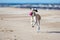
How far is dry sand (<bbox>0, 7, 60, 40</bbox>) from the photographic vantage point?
1.10 m

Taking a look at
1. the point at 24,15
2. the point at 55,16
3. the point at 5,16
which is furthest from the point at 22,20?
the point at 55,16

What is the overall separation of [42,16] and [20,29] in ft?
0.73

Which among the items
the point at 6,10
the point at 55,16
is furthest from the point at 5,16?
the point at 55,16

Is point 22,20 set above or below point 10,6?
below

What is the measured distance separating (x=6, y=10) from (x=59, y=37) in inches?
20.3

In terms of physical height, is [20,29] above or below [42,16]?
below

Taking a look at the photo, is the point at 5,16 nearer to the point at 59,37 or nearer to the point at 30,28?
the point at 30,28

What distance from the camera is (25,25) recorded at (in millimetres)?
1134

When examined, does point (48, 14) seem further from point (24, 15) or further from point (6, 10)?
point (6, 10)

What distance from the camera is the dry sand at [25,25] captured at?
1.10 m

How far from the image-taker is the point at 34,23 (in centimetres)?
113


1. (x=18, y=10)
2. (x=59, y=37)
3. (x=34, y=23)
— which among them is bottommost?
(x=59, y=37)

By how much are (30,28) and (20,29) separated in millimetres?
88

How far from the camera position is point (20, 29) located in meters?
1.14
